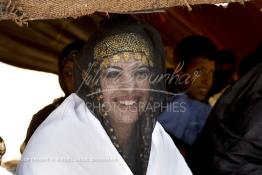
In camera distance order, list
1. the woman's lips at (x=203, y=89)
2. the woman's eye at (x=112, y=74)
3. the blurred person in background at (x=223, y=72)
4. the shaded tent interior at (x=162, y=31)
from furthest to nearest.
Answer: the blurred person in background at (x=223, y=72) → the woman's lips at (x=203, y=89) → the shaded tent interior at (x=162, y=31) → the woman's eye at (x=112, y=74)

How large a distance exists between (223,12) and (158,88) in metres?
1.89

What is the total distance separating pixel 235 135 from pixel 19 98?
6.33ft

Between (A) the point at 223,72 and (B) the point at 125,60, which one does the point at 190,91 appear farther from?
(B) the point at 125,60

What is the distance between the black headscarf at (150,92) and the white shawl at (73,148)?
5cm

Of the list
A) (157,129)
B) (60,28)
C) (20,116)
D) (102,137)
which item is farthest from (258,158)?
(20,116)

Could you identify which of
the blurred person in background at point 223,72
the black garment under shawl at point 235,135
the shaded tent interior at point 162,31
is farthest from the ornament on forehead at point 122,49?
the blurred person in background at point 223,72

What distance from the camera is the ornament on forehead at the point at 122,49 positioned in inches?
102

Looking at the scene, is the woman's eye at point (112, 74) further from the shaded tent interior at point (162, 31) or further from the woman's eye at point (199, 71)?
the woman's eye at point (199, 71)

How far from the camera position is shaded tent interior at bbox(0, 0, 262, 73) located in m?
3.62

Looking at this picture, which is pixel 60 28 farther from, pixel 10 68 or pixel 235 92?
pixel 235 92

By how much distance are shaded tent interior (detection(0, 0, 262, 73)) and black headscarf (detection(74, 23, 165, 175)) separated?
0.68m

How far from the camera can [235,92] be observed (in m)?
2.80

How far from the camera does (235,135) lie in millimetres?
2631

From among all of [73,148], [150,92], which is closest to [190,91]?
[150,92]
